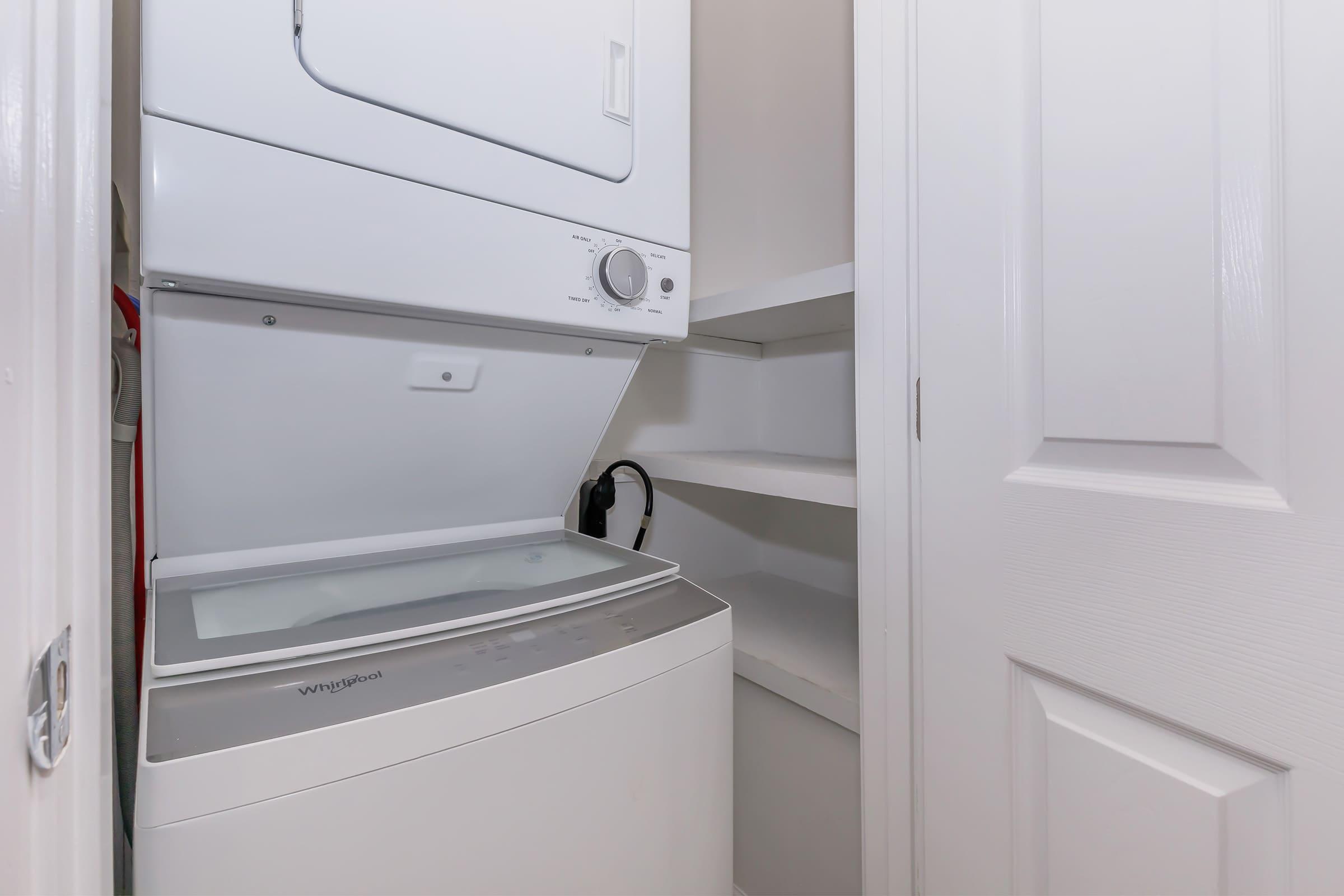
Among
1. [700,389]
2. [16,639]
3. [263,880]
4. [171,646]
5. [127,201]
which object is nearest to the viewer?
[16,639]

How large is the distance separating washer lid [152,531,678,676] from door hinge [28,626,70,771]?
10.2 inches

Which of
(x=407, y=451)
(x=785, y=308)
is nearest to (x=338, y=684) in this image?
(x=407, y=451)

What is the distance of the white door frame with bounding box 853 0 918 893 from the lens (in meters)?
0.84

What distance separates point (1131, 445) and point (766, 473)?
1.94 feet

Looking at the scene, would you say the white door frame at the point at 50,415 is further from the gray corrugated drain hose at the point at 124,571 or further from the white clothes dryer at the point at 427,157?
the gray corrugated drain hose at the point at 124,571

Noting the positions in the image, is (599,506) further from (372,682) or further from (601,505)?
(372,682)

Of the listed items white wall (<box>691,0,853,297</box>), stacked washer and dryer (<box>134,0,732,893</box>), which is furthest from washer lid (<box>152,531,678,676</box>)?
white wall (<box>691,0,853,297</box>)

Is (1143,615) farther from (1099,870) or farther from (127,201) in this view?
(127,201)

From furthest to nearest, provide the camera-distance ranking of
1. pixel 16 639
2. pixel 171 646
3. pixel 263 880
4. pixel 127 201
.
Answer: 1. pixel 127 201
2. pixel 171 646
3. pixel 263 880
4. pixel 16 639

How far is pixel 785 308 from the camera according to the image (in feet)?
3.83

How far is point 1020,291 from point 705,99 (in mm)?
1455

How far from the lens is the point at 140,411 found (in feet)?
2.49

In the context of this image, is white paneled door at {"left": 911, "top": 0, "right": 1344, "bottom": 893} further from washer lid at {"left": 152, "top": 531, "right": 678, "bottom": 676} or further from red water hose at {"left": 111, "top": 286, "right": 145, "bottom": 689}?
red water hose at {"left": 111, "top": 286, "right": 145, "bottom": 689}

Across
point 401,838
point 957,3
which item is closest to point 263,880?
point 401,838
